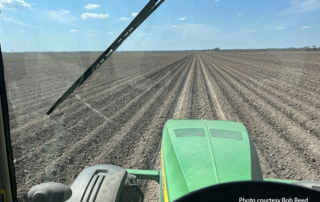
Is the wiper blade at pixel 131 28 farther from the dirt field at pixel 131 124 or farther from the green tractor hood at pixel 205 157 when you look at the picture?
the green tractor hood at pixel 205 157

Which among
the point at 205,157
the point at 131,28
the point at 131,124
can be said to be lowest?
the point at 131,124

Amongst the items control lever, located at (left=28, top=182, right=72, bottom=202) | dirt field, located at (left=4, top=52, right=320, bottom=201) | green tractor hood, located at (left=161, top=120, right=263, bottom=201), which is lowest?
dirt field, located at (left=4, top=52, right=320, bottom=201)

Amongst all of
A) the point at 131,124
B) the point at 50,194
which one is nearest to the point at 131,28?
the point at 50,194

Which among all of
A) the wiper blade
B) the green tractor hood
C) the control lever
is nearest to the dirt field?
the wiper blade

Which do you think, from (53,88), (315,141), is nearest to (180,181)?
Result: (315,141)

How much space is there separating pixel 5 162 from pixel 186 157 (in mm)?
997

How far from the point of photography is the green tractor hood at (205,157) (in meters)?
1.24

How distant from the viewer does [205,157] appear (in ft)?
4.66

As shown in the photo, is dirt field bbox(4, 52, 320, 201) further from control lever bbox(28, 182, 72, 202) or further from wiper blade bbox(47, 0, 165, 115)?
control lever bbox(28, 182, 72, 202)

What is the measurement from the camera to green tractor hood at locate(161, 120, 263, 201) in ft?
4.05

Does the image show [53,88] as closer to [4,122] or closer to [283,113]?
[283,113]

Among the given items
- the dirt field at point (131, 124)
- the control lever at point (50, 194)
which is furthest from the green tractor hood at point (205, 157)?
the dirt field at point (131, 124)

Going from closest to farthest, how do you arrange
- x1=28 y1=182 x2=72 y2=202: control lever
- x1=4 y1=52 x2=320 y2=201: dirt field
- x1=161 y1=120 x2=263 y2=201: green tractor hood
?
x1=161 y1=120 x2=263 y2=201: green tractor hood < x1=28 y1=182 x2=72 y2=202: control lever < x1=4 y1=52 x2=320 y2=201: dirt field

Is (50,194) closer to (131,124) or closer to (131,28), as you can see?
(131,28)
